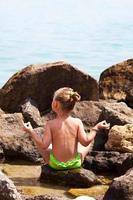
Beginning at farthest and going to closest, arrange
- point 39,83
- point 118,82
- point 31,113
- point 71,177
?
point 118,82, point 39,83, point 31,113, point 71,177

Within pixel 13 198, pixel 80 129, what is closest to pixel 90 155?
pixel 80 129

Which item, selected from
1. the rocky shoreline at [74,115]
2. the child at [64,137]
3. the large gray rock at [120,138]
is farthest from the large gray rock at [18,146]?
the child at [64,137]

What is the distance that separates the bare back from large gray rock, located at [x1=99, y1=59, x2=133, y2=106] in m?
8.37

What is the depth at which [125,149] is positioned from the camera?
9.87 metres

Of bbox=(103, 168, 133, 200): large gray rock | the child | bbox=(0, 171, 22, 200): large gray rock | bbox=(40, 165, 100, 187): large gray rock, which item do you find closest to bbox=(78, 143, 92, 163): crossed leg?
→ the child

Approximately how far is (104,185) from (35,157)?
68.6 inches

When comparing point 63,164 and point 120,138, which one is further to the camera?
point 120,138

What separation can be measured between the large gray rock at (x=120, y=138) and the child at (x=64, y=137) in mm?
1452

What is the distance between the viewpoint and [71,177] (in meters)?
8.20

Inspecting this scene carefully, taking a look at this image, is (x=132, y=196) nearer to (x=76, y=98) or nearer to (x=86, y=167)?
(x=76, y=98)

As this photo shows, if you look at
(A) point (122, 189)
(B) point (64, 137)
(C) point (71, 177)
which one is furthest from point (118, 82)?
(A) point (122, 189)

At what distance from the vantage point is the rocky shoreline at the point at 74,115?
320 inches

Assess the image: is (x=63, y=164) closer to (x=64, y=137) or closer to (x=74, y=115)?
(x=64, y=137)

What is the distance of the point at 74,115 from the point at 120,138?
97.4 inches
